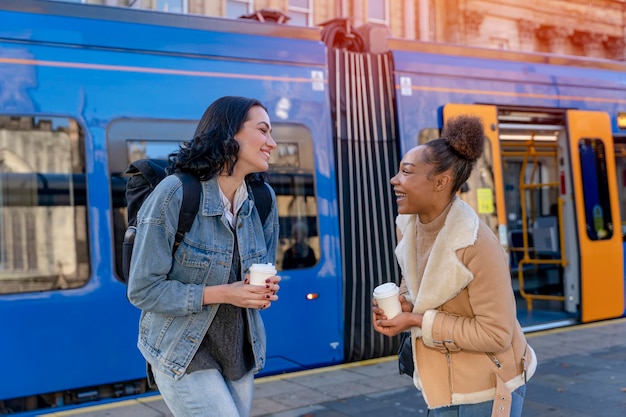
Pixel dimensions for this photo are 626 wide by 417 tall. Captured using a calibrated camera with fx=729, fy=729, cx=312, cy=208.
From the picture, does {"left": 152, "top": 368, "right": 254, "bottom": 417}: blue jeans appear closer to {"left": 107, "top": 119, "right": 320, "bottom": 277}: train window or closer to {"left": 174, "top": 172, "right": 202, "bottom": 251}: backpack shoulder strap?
{"left": 174, "top": 172, "right": 202, "bottom": 251}: backpack shoulder strap

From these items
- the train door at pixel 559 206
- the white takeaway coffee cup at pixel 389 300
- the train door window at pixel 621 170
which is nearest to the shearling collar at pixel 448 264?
the white takeaway coffee cup at pixel 389 300

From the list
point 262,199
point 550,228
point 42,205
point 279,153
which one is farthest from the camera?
point 550,228

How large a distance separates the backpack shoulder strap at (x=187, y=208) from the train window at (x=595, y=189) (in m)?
6.53

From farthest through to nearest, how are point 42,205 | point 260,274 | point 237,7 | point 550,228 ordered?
point 237,7, point 550,228, point 42,205, point 260,274

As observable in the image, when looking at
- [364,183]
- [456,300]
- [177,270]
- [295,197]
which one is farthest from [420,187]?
[364,183]

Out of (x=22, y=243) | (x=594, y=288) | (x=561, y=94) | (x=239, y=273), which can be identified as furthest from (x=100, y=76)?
(x=594, y=288)

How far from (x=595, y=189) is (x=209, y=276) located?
6.70 m

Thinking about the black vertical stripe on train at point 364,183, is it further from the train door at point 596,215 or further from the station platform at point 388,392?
the train door at point 596,215

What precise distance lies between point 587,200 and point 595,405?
11.5 ft

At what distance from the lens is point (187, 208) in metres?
2.51

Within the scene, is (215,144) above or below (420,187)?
above

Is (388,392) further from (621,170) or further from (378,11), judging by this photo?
(378,11)

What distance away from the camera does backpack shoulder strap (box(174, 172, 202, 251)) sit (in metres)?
2.51

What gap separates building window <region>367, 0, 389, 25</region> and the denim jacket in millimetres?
17408
